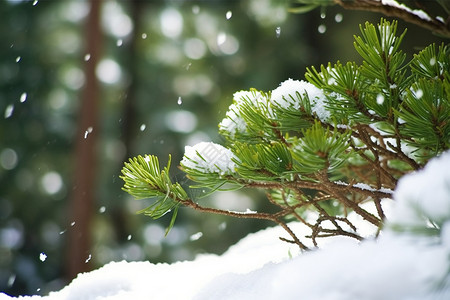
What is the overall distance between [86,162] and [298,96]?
420 cm

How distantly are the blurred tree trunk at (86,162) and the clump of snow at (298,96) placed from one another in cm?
387

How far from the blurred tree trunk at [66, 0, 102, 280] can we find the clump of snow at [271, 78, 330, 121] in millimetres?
3869

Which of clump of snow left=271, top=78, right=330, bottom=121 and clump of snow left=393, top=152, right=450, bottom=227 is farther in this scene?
clump of snow left=271, top=78, right=330, bottom=121

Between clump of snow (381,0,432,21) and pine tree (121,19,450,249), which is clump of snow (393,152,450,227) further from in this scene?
clump of snow (381,0,432,21)

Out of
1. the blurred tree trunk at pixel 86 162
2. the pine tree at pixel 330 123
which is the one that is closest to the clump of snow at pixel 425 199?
the pine tree at pixel 330 123

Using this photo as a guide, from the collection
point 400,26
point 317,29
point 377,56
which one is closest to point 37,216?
point 317,29

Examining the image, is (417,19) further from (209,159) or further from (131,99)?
(131,99)

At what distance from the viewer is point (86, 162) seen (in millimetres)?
5027

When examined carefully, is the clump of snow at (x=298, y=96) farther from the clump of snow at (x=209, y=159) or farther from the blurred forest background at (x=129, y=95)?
the blurred forest background at (x=129, y=95)

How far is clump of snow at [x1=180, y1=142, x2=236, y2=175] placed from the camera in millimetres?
1120

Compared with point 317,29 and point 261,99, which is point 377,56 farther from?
point 317,29

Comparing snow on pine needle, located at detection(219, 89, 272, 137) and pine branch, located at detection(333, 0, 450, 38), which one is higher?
pine branch, located at detection(333, 0, 450, 38)

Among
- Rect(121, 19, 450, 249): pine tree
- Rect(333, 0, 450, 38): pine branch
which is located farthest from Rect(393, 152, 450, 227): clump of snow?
Rect(333, 0, 450, 38): pine branch

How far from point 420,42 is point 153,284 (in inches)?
179
